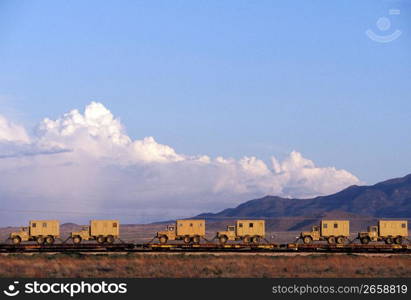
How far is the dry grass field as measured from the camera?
74.2m

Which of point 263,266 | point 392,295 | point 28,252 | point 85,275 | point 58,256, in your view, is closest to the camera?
point 392,295

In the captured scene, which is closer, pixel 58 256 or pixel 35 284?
pixel 35 284

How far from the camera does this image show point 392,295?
4819 centimetres

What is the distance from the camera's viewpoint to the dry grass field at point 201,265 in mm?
74188

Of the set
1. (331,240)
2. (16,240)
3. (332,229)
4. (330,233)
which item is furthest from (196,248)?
(16,240)

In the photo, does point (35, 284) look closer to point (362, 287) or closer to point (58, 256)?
point (362, 287)

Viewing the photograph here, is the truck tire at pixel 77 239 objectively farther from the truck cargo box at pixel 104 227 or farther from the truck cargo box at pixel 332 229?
the truck cargo box at pixel 332 229

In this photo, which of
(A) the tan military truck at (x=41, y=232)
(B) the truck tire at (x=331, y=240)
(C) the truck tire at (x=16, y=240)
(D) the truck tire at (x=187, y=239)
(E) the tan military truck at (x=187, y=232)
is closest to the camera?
(C) the truck tire at (x=16, y=240)

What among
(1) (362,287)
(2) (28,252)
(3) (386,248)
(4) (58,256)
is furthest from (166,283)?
(3) (386,248)

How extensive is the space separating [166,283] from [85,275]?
81.7 feet

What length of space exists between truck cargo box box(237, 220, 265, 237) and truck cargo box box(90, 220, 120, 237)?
14566mm

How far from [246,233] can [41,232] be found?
78.7 feet

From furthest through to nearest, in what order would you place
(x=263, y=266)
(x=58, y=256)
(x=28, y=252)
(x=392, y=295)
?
(x=28, y=252), (x=58, y=256), (x=263, y=266), (x=392, y=295)

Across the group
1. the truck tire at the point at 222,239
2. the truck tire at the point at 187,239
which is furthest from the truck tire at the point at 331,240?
the truck tire at the point at 187,239
